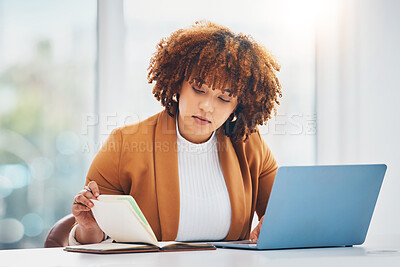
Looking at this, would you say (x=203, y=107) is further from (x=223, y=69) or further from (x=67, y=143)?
(x=67, y=143)

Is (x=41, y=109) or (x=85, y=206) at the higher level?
(x=41, y=109)

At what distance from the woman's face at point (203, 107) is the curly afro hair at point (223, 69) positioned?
0.03m

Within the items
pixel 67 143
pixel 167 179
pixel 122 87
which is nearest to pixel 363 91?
pixel 122 87

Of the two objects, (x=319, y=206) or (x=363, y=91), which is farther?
(x=363, y=91)

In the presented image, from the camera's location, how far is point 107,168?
4.84ft

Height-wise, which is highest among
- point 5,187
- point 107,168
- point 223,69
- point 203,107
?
point 223,69

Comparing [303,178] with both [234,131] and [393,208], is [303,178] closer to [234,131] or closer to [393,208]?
[234,131]

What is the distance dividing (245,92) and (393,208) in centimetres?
140

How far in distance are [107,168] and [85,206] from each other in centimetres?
33

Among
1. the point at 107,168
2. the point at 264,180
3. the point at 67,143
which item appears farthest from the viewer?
the point at 67,143

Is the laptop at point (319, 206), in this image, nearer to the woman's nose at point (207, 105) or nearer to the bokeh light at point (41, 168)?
the woman's nose at point (207, 105)

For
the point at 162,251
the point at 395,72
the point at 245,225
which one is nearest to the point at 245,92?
the point at 245,225

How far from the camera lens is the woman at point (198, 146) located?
4.93 feet

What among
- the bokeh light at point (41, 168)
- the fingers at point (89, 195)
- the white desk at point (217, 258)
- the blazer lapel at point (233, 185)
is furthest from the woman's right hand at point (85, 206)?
the bokeh light at point (41, 168)
